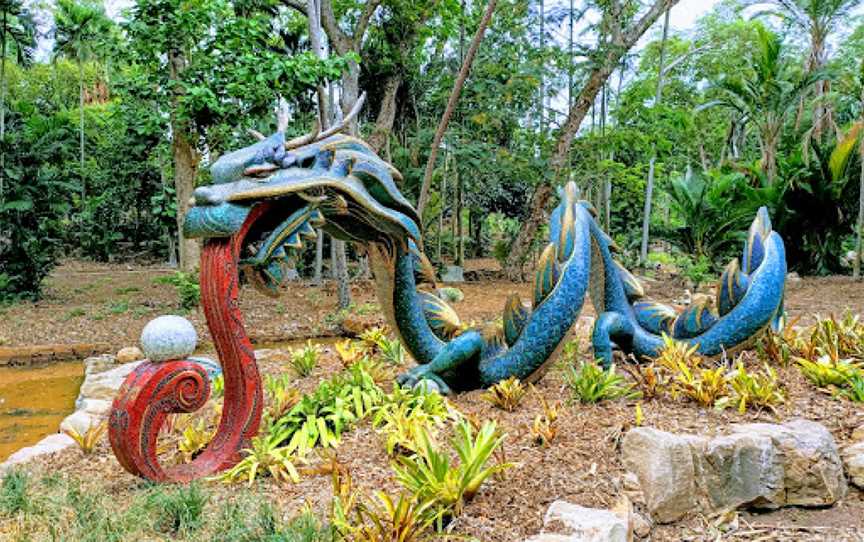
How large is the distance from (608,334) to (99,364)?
5369mm

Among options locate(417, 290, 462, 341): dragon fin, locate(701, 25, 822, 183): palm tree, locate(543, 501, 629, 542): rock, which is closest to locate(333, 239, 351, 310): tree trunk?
locate(417, 290, 462, 341): dragon fin

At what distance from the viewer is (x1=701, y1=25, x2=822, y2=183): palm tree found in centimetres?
1126

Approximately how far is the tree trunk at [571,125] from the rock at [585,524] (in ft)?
31.2

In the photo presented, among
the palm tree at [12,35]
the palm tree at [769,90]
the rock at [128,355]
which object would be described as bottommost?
the rock at [128,355]

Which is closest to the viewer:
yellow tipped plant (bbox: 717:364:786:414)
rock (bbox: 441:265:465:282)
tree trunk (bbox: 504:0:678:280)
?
yellow tipped plant (bbox: 717:364:786:414)

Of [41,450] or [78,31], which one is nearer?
[41,450]

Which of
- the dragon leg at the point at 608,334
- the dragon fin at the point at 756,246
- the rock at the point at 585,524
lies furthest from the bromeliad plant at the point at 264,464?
the dragon fin at the point at 756,246

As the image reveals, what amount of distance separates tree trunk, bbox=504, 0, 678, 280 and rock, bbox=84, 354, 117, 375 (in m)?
7.74

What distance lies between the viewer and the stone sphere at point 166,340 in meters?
2.60

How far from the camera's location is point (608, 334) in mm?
4141

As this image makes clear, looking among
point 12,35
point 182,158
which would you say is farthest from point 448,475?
point 12,35

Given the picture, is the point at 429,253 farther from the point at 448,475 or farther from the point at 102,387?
the point at 448,475

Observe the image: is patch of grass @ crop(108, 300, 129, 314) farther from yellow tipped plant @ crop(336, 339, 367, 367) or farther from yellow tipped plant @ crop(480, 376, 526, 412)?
yellow tipped plant @ crop(480, 376, 526, 412)

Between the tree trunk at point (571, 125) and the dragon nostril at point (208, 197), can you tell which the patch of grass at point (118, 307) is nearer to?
the tree trunk at point (571, 125)
